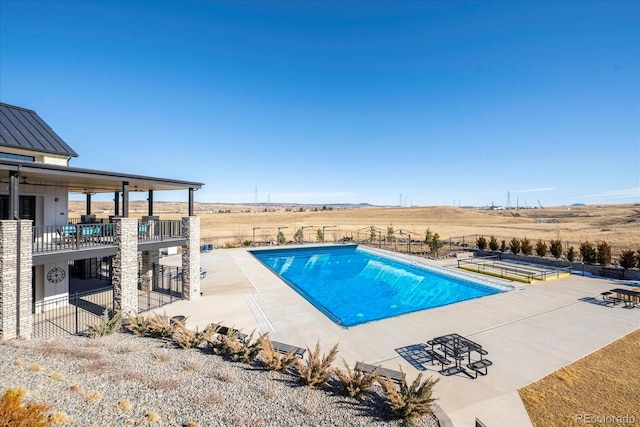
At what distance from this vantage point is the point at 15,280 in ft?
30.0

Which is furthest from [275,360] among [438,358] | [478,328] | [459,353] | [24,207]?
[24,207]

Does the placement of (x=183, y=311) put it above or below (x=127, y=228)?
below

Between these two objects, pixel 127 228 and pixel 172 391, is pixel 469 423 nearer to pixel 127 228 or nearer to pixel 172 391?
pixel 172 391

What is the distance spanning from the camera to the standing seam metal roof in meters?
13.1

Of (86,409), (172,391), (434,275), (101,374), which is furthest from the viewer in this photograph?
(434,275)

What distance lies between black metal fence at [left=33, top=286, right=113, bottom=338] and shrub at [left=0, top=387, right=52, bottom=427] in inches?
207

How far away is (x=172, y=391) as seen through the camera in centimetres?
624

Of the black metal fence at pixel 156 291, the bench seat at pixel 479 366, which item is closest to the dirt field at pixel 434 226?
the black metal fence at pixel 156 291

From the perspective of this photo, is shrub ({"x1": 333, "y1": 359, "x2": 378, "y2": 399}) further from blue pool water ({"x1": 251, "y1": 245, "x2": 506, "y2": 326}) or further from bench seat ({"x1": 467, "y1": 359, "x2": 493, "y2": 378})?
blue pool water ({"x1": 251, "y1": 245, "x2": 506, "y2": 326})

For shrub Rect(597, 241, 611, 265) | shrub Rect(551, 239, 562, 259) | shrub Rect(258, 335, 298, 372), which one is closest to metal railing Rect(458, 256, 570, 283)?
shrub Rect(597, 241, 611, 265)

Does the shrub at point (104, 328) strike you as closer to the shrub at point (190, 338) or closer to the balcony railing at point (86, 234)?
the shrub at point (190, 338)

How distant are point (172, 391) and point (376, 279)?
657 inches

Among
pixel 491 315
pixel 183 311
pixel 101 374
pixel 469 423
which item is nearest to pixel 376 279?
pixel 491 315

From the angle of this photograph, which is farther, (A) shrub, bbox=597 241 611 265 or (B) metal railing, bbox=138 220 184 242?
(A) shrub, bbox=597 241 611 265
